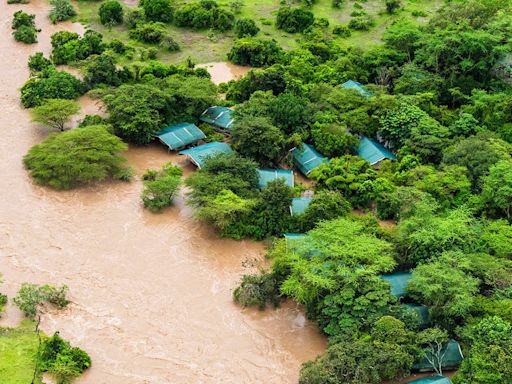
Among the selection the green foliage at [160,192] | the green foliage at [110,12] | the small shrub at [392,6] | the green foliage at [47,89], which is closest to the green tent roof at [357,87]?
the green foliage at [160,192]

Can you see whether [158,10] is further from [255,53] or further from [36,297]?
[36,297]

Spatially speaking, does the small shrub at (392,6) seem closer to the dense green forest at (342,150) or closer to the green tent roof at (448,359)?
the dense green forest at (342,150)

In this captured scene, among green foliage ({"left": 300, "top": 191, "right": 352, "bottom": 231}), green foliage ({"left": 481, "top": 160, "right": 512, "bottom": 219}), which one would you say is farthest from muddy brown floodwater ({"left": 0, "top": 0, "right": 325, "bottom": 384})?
green foliage ({"left": 481, "top": 160, "right": 512, "bottom": 219})

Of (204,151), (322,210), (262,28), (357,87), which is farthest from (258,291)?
(262,28)

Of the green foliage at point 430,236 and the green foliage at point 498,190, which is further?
the green foliage at point 498,190

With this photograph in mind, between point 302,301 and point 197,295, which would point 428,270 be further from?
point 197,295

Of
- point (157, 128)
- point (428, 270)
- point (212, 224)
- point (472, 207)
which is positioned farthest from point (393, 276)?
point (157, 128)

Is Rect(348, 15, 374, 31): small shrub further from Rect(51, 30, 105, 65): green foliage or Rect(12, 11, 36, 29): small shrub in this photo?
Rect(12, 11, 36, 29): small shrub
